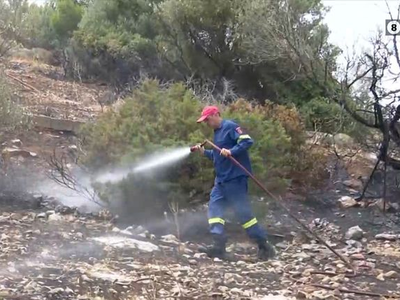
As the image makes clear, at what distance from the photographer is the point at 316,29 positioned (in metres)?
15.8

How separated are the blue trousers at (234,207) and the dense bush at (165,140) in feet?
3.01

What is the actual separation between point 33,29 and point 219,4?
25.3ft

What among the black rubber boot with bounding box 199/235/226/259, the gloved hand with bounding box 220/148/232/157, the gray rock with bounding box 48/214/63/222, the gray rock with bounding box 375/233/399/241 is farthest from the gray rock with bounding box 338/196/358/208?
the gray rock with bounding box 48/214/63/222

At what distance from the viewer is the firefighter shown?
6.71m

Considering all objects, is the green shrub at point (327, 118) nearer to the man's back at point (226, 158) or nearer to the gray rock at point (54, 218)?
the man's back at point (226, 158)

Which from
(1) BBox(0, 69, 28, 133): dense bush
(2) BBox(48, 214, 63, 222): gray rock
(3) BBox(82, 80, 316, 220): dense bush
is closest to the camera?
(2) BBox(48, 214, 63, 222): gray rock

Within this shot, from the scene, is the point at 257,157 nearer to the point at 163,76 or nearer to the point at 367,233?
the point at 367,233

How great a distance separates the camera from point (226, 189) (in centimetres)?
685

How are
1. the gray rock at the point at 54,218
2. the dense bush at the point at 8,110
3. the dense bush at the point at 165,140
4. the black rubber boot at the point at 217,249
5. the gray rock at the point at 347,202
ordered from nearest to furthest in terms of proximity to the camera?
the black rubber boot at the point at 217,249 → the gray rock at the point at 54,218 → the dense bush at the point at 165,140 → the dense bush at the point at 8,110 → the gray rock at the point at 347,202

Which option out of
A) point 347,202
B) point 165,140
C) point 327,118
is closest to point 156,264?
point 165,140

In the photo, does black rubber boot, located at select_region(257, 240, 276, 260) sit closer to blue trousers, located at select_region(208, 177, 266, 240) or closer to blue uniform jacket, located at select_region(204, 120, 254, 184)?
blue trousers, located at select_region(208, 177, 266, 240)

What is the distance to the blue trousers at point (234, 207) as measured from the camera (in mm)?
6773

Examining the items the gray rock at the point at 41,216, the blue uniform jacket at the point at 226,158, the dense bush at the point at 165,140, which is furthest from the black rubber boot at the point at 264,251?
the gray rock at the point at 41,216

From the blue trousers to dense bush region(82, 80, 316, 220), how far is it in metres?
0.92
